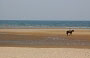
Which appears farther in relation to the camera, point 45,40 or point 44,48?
point 45,40

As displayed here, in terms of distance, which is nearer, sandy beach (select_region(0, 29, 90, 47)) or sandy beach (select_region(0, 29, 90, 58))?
sandy beach (select_region(0, 29, 90, 58))

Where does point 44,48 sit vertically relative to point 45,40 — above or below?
above

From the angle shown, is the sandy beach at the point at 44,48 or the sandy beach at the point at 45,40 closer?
the sandy beach at the point at 44,48
